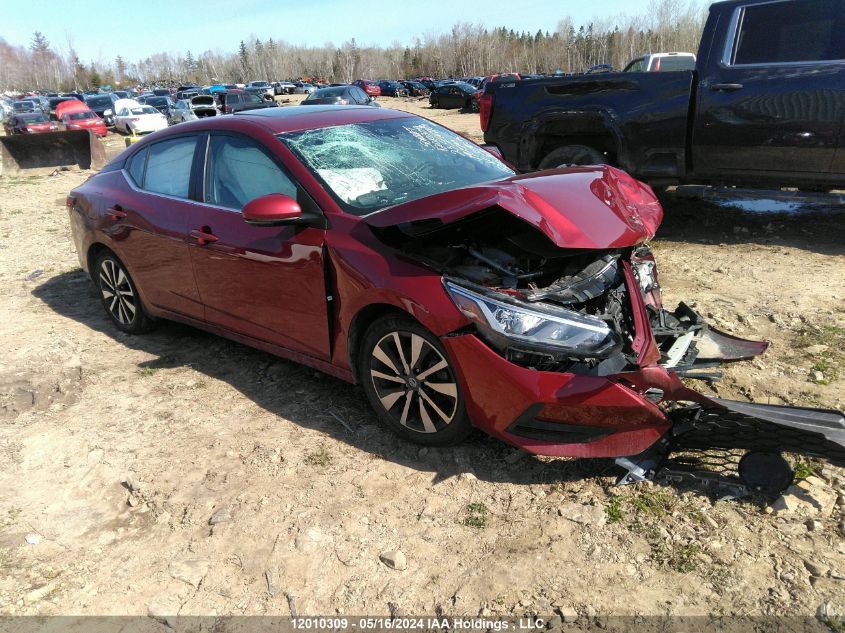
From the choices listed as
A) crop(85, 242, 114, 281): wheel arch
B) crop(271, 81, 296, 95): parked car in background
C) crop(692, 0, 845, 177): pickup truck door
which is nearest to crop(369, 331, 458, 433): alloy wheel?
crop(85, 242, 114, 281): wheel arch

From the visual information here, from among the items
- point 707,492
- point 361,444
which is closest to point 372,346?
point 361,444

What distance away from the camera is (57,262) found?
7.58 meters

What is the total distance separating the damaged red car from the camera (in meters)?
2.74

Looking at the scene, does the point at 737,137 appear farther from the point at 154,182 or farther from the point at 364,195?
the point at 154,182

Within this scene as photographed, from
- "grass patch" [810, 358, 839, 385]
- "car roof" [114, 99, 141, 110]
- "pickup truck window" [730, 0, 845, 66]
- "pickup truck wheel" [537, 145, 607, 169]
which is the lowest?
"grass patch" [810, 358, 839, 385]

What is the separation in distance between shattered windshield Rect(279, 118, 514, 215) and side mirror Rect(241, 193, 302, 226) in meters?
0.27

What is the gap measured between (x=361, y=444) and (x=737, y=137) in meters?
4.92

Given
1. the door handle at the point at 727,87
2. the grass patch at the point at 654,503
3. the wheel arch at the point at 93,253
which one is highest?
the door handle at the point at 727,87

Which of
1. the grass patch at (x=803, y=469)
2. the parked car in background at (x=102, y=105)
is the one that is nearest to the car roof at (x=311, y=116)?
the grass patch at (x=803, y=469)

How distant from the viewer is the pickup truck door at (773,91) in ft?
18.8

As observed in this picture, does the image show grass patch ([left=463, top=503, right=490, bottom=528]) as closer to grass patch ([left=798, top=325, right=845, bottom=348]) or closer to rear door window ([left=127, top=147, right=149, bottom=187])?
grass patch ([left=798, top=325, right=845, bottom=348])

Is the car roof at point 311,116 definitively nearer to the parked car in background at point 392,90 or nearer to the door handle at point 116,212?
the door handle at point 116,212

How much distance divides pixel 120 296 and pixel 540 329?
12.3ft

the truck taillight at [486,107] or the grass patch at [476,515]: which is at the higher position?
the truck taillight at [486,107]
